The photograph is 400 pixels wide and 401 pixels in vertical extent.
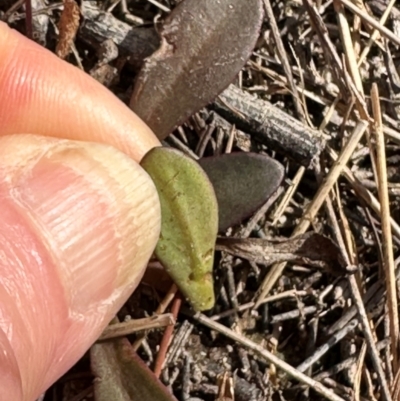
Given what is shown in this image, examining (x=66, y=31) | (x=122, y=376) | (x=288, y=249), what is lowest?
(x=122, y=376)

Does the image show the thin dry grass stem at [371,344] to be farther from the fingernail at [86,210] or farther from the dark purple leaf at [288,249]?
the fingernail at [86,210]

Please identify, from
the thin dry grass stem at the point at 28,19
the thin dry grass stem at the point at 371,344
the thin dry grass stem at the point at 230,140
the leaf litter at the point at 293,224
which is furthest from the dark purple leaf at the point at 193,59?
the thin dry grass stem at the point at 371,344

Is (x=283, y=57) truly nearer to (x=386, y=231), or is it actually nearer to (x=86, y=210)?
(x=386, y=231)

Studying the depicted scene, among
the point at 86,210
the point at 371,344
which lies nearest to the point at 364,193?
the point at 371,344

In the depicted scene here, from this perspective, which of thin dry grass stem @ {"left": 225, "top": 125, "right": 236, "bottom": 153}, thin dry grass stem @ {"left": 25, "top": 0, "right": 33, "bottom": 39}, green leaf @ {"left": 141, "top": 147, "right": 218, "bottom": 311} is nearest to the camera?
green leaf @ {"left": 141, "top": 147, "right": 218, "bottom": 311}

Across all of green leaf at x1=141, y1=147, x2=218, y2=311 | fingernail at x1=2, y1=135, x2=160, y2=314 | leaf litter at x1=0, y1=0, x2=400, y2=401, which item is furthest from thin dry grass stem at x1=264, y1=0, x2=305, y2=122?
fingernail at x1=2, y1=135, x2=160, y2=314

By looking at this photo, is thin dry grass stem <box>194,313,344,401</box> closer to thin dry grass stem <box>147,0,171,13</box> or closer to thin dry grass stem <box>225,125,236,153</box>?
thin dry grass stem <box>225,125,236,153</box>

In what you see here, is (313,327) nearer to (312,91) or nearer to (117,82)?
(312,91)
